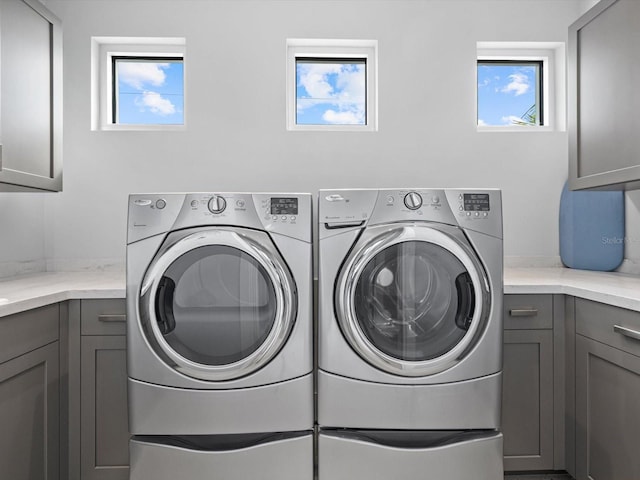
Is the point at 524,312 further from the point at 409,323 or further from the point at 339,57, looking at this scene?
the point at 339,57

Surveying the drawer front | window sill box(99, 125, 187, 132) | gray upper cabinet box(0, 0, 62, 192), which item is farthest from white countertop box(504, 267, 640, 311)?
gray upper cabinet box(0, 0, 62, 192)

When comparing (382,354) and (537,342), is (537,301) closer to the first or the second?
(537,342)

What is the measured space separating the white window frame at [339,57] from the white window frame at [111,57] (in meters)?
0.58

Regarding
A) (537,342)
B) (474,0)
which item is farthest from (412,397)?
(474,0)

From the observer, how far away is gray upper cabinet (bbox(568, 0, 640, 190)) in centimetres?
178

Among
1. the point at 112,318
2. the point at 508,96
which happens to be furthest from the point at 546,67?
the point at 112,318

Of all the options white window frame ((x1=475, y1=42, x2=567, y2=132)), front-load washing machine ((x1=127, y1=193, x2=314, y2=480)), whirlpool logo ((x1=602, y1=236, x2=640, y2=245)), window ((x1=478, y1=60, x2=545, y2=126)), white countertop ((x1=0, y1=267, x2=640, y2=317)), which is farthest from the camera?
window ((x1=478, y1=60, x2=545, y2=126))

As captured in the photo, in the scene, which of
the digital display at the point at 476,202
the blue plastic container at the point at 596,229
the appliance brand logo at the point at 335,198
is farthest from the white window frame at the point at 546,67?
the appliance brand logo at the point at 335,198

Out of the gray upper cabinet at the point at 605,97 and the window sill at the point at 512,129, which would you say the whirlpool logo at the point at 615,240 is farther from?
the window sill at the point at 512,129

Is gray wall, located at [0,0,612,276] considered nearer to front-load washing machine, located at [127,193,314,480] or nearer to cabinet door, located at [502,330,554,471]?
cabinet door, located at [502,330,554,471]

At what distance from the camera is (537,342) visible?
6.37 ft

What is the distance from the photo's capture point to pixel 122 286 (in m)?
1.91

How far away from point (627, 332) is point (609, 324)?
0.39 ft

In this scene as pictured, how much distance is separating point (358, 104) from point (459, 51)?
0.61 meters
